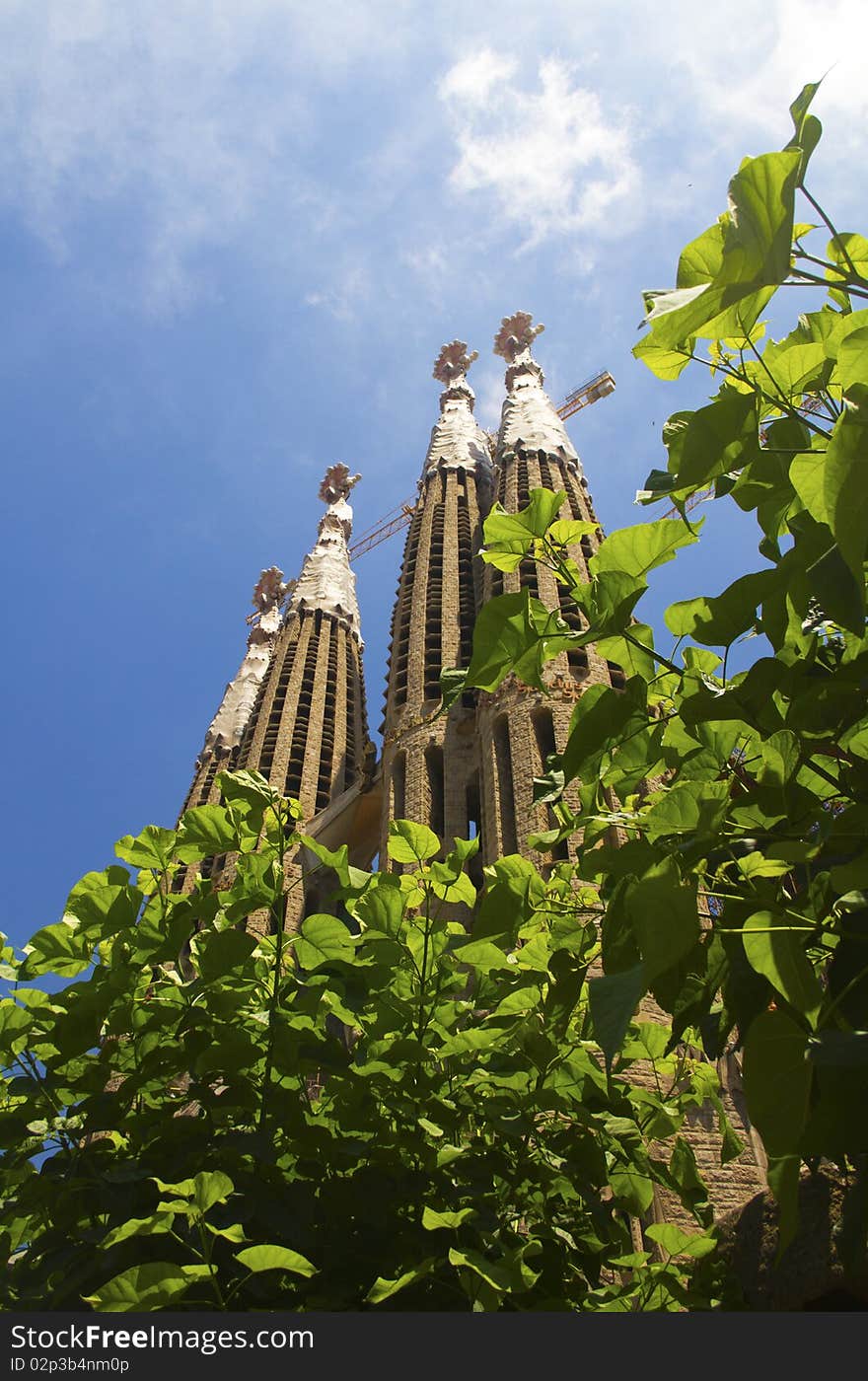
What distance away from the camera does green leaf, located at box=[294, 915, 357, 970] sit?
3.29m

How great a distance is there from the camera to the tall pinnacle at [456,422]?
143 feet

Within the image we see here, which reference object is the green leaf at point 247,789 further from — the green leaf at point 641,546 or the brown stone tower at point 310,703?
the brown stone tower at point 310,703

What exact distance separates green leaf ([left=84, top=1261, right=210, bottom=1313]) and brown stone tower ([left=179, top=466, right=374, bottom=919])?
27107 mm

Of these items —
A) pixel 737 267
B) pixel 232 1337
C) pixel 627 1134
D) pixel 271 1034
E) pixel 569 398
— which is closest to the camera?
pixel 737 267

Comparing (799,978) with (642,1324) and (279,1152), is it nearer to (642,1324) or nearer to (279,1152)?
(642,1324)

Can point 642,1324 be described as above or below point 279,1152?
below

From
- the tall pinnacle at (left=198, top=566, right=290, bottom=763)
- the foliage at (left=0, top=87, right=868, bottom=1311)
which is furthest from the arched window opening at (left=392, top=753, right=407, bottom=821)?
the foliage at (left=0, top=87, right=868, bottom=1311)

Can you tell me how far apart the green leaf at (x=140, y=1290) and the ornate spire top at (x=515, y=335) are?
4809 cm

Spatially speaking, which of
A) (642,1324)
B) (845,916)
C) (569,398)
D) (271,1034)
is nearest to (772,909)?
(845,916)

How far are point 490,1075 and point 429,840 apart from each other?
85 cm

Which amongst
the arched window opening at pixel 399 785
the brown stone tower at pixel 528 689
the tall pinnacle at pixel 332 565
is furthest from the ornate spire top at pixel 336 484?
the arched window opening at pixel 399 785

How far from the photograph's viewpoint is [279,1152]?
3.44m

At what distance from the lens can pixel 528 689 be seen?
28.5 m

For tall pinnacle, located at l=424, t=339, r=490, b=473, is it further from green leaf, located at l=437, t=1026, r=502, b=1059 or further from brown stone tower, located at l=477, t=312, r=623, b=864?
green leaf, located at l=437, t=1026, r=502, b=1059
